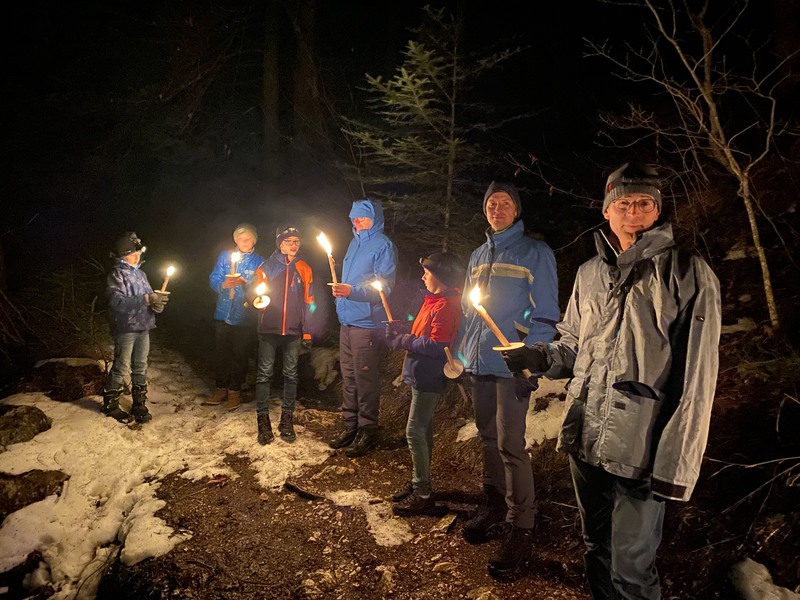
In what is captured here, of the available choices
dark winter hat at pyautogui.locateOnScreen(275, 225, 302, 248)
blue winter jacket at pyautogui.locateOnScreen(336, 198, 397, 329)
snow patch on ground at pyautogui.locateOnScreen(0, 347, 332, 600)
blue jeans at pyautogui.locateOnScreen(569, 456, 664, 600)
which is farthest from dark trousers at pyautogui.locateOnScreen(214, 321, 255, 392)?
blue jeans at pyautogui.locateOnScreen(569, 456, 664, 600)

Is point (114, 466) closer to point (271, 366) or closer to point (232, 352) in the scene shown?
point (271, 366)


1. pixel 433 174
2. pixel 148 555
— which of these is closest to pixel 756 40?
→ pixel 433 174

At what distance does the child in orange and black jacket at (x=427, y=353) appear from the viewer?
14.2 ft

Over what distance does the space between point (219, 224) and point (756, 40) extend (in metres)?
14.0

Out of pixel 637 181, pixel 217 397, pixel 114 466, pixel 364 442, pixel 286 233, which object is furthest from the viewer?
pixel 217 397

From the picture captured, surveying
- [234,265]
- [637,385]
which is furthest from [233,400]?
[637,385]

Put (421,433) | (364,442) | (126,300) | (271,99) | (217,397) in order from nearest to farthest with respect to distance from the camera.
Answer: (421,433)
(364,442)
(126,300)
(217,397)
(271,99)

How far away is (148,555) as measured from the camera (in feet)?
12.8

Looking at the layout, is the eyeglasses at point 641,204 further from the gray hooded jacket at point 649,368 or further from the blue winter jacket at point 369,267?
the blue winter jacket at point 369,267

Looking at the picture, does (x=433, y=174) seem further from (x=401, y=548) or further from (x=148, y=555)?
(x=148, y=555)

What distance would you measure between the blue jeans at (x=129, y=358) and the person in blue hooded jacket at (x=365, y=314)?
3122mm

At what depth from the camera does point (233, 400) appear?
296 inches

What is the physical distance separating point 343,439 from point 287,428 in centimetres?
79

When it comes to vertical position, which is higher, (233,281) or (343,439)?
(233,281)
